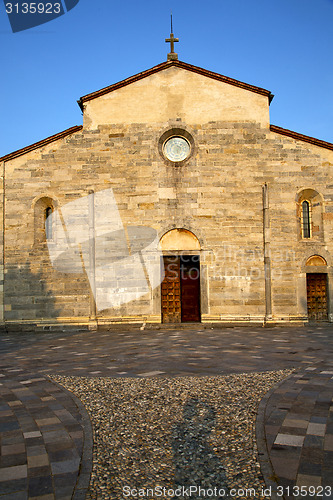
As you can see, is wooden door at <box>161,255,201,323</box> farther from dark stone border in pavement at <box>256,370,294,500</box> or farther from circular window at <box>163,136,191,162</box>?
dark stone border in pavement at <box>256,370,294,500</box>

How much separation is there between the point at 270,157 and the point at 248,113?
81.4 inches

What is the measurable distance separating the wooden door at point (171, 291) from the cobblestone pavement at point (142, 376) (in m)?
2.65

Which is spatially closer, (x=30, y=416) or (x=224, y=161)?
(x=30, y=416)

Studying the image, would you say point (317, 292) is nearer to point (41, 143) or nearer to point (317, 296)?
point (317, 296)

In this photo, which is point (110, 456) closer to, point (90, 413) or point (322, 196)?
point (90, 413)

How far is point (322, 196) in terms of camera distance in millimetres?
16984

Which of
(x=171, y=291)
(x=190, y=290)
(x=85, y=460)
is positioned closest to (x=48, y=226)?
(x=171, y=291)

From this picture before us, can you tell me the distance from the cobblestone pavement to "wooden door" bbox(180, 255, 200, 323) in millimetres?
2723

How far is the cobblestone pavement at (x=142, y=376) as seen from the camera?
12.3 feet

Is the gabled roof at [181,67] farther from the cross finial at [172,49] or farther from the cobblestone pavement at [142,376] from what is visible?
the cobblestone pavement at [142,376]

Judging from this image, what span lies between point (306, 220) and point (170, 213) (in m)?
5.69

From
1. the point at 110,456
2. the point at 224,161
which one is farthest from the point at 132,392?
the point at 224,161

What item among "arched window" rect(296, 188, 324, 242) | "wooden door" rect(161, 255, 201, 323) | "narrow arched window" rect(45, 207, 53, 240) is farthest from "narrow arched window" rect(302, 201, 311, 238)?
"narrow arched window" rect(45, 207, 53, 240)

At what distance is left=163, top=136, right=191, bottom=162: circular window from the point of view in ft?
56.5
